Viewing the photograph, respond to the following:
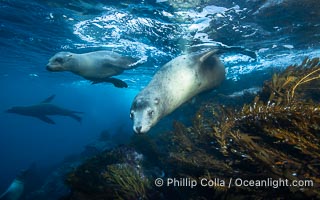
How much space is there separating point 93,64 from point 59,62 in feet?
3.64

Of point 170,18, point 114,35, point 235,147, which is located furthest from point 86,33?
point 235,147

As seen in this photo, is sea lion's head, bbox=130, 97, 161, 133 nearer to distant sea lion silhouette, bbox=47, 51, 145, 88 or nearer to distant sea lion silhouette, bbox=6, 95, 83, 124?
distant sea lion silhouette, bbox=47, 51, 145, 88

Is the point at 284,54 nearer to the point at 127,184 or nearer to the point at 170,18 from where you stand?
the point at 170,18

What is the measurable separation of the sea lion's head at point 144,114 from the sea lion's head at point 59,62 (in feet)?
8.86

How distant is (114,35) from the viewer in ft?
35.2

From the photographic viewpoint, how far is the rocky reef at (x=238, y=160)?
8.63 feet

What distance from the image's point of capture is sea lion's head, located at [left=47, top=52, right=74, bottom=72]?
568 centimetres

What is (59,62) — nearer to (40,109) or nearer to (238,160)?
→ (238,160)

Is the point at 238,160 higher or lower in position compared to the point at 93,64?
lower

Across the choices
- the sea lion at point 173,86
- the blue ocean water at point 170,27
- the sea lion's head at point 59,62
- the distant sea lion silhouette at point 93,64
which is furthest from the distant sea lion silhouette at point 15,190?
the sea lion at point 173,86

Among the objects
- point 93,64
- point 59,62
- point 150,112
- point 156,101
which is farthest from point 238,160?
point 93,64

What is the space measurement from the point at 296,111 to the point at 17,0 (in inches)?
404

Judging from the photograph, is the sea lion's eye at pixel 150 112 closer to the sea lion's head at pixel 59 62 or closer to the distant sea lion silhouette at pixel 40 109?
the sea lion's head at pixel 59 62

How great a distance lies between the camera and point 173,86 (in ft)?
17.5
